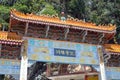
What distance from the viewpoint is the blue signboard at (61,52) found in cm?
1122

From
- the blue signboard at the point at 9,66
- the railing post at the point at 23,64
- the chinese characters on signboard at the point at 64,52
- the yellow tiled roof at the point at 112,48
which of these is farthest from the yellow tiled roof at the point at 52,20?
the blue signboard at the point at 9,66

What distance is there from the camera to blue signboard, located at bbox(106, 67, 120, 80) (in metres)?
12.6

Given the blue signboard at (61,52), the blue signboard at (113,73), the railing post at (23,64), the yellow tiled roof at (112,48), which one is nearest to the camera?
the railing post at (23,64)

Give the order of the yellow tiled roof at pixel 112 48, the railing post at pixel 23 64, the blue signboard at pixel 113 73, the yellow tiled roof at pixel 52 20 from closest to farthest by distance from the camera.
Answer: the railing post at pixel 23 64 < the yellow tiled roof at pixel 52 20 < the blue signboard at pixel 113 73 < the yellow tiled roof at pixel 112 48

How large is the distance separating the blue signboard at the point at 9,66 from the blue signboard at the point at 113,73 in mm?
5171

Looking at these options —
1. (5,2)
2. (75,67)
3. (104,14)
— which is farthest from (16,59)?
(5,2)

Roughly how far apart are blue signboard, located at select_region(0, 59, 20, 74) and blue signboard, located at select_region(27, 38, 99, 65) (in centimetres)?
76

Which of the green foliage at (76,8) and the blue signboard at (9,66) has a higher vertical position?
the green foliage at (76,8)

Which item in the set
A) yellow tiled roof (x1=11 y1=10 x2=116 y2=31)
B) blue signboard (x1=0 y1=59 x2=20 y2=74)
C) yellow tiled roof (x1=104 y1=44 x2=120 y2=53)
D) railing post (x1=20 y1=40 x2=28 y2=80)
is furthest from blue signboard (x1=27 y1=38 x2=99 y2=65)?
yellow tiled roof (x1=11 y1=10 x2=116 y2=31)

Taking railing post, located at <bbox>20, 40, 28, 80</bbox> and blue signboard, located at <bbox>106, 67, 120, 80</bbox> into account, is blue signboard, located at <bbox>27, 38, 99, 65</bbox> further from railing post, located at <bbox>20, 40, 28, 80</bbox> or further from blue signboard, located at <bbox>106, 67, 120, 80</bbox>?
blue signboard, located at <bbox>106, 67, 120, 80</bbox>

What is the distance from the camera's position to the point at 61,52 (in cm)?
1173

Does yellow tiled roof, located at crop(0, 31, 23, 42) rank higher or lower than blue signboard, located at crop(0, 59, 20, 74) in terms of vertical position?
higher

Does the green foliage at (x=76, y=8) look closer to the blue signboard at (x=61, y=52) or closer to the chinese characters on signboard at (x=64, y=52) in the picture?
the blue signboard at (x=61, y=52)

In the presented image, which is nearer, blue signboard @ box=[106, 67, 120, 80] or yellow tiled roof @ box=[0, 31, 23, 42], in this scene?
yellow tiled roof @ box=[0, 31, 23, 42]
